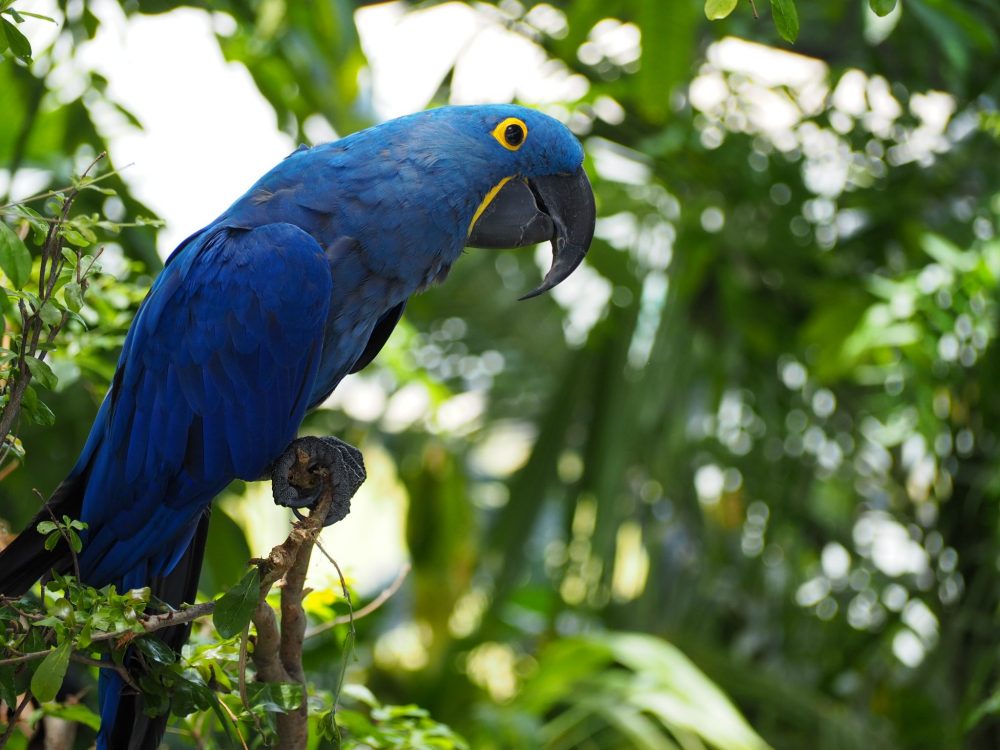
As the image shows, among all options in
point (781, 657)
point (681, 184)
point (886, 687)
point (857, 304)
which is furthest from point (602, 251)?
point (886, 687)

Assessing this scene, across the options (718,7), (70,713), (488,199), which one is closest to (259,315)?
(488,199)

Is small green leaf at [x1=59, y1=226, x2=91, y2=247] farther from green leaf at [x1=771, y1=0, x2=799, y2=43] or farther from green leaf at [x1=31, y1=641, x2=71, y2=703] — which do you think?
green leaf at [x1=771, y1=0, x2=799, y2=43]

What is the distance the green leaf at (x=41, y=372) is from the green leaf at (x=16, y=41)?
0.20 meters

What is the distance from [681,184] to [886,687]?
3.93ft

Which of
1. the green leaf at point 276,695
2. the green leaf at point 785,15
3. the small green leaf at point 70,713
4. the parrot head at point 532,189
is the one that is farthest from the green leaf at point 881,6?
the small green leaf at point 70,713

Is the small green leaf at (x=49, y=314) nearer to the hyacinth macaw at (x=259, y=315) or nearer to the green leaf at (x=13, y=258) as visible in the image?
the green leaf at (x=13, y=258)

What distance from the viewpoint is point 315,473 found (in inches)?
37.1

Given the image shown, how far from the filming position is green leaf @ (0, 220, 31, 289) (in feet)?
2.12

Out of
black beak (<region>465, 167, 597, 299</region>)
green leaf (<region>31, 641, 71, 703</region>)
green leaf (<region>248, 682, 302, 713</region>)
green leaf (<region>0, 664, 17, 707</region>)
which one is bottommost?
green leaf (<region>248, 682, 302, 713</region>)

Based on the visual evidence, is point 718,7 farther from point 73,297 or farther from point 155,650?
point 155,650

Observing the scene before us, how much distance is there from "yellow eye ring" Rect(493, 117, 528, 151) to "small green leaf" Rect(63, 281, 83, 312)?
491 millimetres

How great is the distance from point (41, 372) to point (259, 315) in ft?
0.98

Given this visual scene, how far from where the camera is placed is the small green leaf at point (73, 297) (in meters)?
0.70

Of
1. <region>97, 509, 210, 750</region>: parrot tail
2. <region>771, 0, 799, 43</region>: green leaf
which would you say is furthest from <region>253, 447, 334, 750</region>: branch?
<region>771, 0, 799, 43</region>: green leaf
